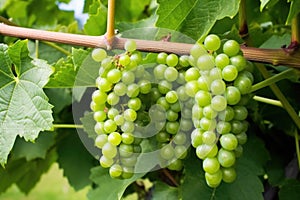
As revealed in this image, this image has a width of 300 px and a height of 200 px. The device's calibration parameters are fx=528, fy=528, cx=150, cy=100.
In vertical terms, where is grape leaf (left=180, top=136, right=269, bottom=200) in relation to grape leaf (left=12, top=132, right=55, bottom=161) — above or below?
above

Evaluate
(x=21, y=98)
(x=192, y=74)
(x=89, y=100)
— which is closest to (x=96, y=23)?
(x=89, y=100)

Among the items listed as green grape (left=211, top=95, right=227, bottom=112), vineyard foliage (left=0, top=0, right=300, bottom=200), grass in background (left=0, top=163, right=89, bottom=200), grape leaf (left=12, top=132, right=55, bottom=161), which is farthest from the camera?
grass in background (left=0, top=163, right=89, bottom=200)

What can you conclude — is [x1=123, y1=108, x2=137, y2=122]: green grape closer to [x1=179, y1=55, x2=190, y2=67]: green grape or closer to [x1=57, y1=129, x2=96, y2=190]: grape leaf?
[x1=179, y1=55, x2=190, y2=67]: green grape

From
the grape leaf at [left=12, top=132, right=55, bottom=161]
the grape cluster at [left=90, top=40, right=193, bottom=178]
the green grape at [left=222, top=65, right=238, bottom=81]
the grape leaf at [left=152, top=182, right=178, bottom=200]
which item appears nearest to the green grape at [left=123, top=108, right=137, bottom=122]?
the grape cluster at [left=90, top=40, right=193, bottom=178]

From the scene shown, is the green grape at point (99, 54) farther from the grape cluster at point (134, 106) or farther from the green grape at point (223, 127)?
the green grape at point (223, 127)

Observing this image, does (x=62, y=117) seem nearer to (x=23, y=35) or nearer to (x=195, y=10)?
(x=23, y=35)

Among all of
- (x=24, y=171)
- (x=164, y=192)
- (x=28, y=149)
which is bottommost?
(x=24, y=171)

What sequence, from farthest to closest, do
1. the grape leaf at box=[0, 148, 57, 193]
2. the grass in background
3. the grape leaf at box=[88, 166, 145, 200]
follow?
the grass in background
the grape leaf at box=[0, 148, 57, 193]
the grape leaf at box=[88, 166, 145, 200]

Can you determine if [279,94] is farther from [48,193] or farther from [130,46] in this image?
[48,193]
